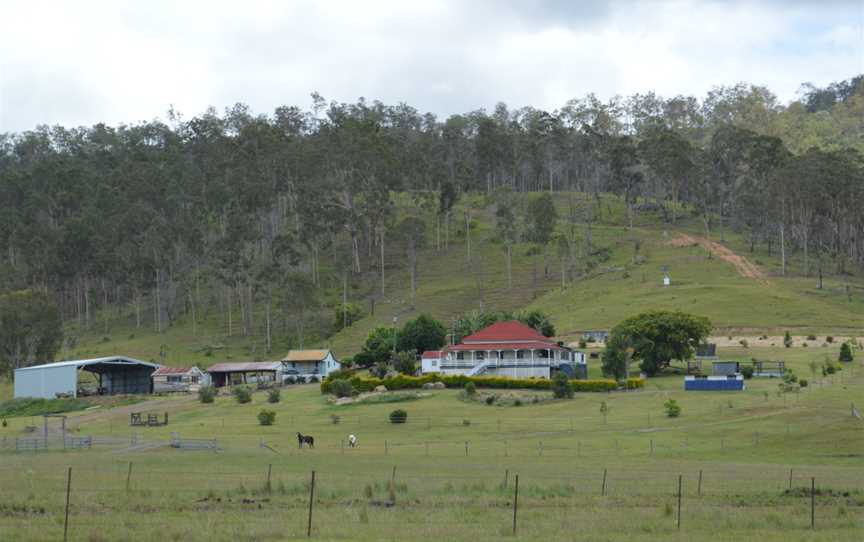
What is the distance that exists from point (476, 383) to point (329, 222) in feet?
241

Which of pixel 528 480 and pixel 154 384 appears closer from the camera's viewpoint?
pixel 528 480

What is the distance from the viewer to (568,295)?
126875 mm

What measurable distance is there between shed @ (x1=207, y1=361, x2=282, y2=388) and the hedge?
19.3 metres

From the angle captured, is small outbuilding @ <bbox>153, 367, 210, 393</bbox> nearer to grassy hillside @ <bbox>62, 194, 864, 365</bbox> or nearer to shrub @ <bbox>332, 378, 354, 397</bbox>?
grassy hillside @ <bbox>62, 194, 864, 365</bbox>

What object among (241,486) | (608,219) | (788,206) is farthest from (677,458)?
(608,219)

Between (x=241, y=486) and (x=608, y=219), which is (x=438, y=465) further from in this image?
(x=608, y=219)

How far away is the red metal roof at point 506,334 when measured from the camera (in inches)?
3615

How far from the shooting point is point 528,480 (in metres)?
38.8

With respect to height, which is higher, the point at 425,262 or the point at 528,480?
the point at 425,262

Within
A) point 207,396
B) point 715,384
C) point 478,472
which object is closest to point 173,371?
point 207,396

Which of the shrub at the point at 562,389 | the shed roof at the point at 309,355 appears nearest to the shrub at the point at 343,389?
the shrub at the point at 562,389

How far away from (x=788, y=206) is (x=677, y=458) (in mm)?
95376

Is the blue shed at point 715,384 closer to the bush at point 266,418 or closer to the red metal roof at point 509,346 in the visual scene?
the red metal roof at point 509,346

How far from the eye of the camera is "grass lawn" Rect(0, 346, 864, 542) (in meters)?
28.2
